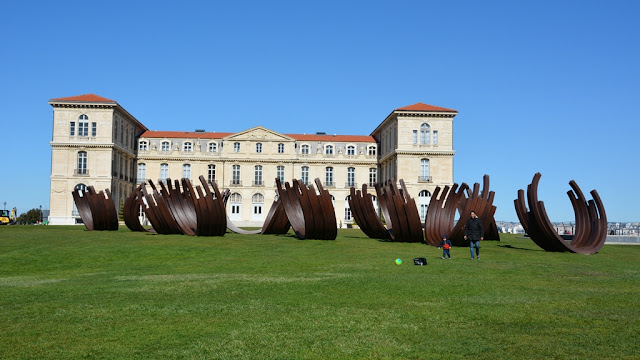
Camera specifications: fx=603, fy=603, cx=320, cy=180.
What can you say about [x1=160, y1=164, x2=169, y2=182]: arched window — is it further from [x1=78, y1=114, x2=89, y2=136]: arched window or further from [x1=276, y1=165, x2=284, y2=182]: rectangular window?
[x1=276, y1=165, x2=284, y2=182]: rectangular window

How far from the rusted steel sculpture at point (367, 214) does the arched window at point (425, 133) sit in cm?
3712

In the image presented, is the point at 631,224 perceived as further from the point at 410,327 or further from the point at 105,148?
the point at 105,148

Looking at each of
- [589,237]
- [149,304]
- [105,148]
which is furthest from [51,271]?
[105,148]

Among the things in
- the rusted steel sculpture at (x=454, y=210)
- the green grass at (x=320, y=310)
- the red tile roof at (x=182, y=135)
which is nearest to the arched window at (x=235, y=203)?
the red tile roof at (x=182, y=135)

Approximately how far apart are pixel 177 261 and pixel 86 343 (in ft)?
34.8

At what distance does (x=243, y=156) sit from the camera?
69.9 meters

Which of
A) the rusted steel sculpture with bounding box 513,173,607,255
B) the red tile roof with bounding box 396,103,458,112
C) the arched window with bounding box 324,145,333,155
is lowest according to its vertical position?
the rusted steel sculpture with bounding box 513,173,607,255

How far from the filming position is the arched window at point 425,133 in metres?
64.0

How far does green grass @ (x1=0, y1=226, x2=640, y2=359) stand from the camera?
6.34m

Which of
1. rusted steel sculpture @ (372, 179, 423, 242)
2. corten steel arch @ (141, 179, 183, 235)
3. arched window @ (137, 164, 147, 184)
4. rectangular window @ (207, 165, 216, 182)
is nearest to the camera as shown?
rusted steel sculpture @ (372, 179, 423, 242)

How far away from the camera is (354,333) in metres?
6.99

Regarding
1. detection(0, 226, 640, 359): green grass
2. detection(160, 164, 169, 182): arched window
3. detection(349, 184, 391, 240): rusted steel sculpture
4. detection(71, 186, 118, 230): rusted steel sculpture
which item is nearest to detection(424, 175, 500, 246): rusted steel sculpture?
detection(349, 184, 391, 240): rusted steel sculpture

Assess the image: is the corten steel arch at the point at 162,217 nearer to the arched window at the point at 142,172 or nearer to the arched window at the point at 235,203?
the arched window at the point at 235,203

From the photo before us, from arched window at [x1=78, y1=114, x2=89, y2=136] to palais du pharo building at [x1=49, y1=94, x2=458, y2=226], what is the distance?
100 mm
